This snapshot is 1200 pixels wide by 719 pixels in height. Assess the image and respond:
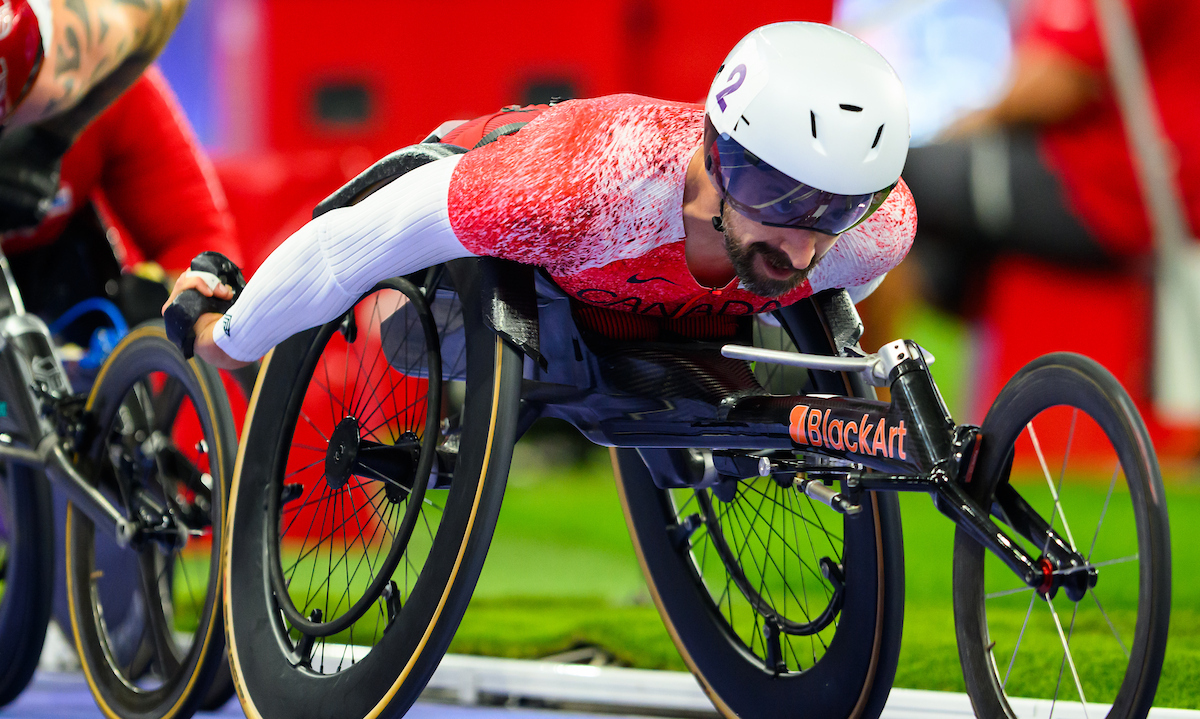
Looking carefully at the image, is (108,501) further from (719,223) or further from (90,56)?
(719,223)

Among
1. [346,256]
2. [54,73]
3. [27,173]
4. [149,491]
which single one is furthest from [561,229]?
[27,173]

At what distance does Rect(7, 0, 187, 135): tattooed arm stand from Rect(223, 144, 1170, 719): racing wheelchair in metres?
1.02

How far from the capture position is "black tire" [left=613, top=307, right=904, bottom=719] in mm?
2383

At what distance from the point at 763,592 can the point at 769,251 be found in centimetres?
114

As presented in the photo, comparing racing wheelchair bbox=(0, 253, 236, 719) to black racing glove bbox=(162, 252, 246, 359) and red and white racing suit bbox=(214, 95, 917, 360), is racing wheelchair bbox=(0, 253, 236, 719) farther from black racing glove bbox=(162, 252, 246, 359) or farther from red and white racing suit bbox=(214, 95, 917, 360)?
red and white racing suit bbox=(214, 95, 917, 360)

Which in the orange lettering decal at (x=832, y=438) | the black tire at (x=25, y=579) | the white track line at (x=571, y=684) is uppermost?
the orange lettering decal at (x=832, y=438)

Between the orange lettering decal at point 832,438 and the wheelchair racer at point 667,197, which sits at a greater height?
the wheelchair racer at point 667,197

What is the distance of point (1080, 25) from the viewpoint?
7527 mm

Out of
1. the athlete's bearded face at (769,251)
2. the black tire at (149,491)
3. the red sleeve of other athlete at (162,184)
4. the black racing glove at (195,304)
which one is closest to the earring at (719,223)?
the athlete's bearded face at (769,251)

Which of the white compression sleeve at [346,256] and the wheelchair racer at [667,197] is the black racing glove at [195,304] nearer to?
the white compression sleeve at [346,256]

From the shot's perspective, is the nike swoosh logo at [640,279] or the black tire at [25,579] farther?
the black tire at [25,579]

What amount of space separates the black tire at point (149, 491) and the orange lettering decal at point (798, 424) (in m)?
1.25

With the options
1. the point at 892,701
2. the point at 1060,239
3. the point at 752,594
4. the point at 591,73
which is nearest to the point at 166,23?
the point at 752,594

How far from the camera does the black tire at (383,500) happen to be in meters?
2.00
